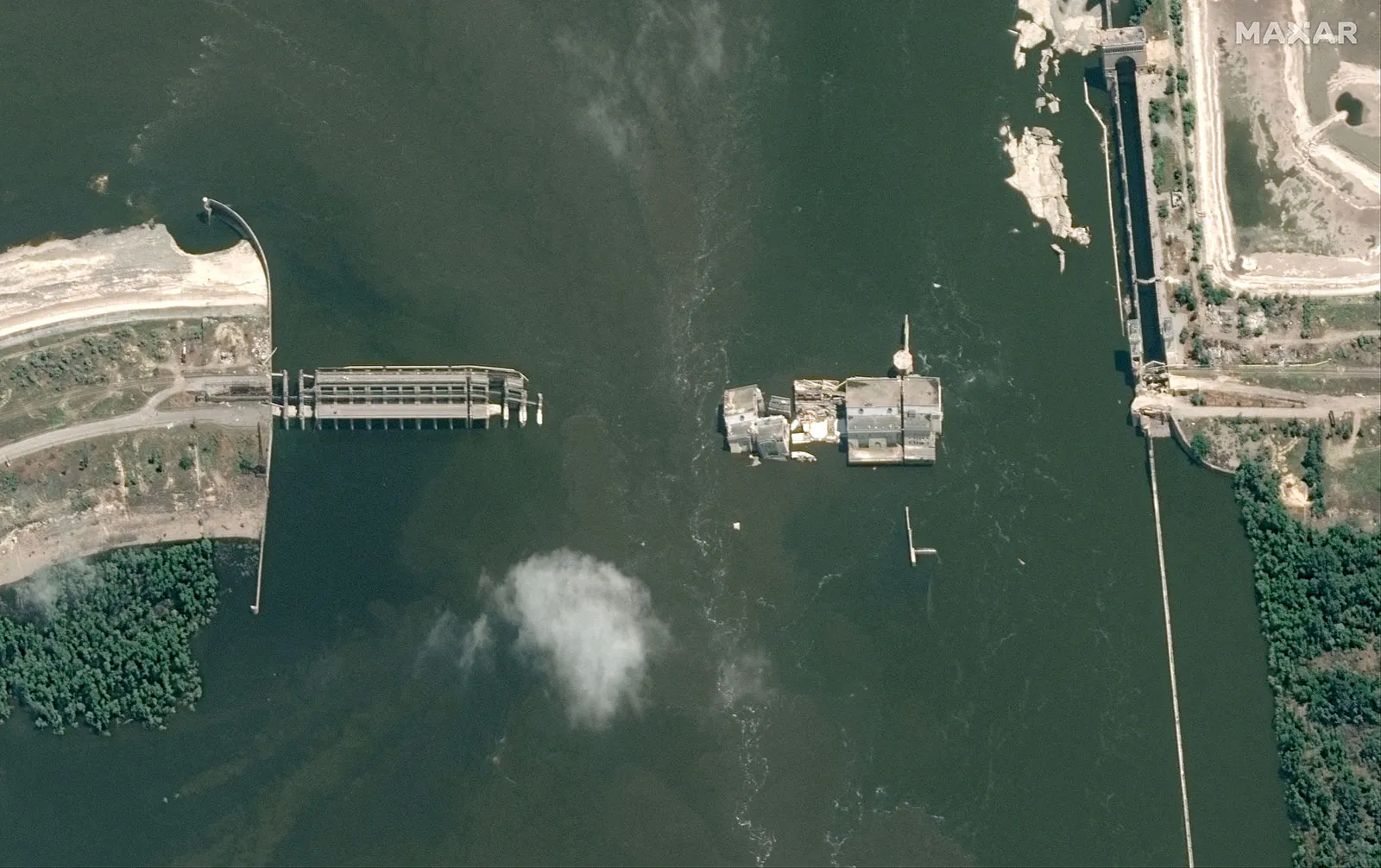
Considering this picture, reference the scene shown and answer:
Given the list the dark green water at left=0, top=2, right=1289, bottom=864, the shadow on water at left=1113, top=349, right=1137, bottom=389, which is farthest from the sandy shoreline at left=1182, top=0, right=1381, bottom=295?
the shadow on water at left=1113, top=349, right=1137, bottom=389

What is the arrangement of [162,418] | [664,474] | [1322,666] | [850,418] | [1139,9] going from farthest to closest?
[1139,9] < [162,418] < [664,474] < [850,418] < [1322,666]

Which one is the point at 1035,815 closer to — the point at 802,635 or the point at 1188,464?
the point at 802,635

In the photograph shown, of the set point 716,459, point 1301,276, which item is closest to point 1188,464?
point 1301,276

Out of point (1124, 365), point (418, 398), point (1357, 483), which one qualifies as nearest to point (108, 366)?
point (418, 398)

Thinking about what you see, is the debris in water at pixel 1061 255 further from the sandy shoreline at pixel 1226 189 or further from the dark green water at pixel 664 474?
the sandy shoreline at pixel 1226 189

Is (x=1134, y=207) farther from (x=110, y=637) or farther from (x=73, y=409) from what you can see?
(x=110, y=637)

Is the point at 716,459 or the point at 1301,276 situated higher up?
the point at 1301,276

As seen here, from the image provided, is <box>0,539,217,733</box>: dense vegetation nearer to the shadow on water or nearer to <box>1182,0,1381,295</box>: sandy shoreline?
the shadow on water
